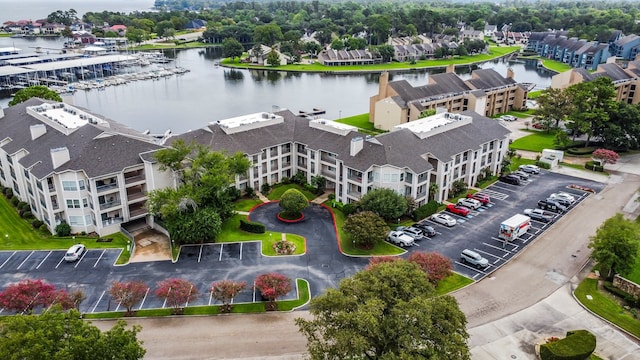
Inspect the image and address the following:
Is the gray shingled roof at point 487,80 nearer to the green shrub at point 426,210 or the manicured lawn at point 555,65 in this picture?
the green shrub at point 426,210

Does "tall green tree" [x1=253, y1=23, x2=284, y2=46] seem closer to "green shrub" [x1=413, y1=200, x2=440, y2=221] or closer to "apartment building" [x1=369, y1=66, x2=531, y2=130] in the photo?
"apartment building" [x1=369, y1=66, x2=531, y2=130]

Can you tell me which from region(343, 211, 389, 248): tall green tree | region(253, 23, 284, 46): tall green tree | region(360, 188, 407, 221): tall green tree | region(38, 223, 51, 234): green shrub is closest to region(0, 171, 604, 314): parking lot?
region(343, 211, 389, 248): tall green tree

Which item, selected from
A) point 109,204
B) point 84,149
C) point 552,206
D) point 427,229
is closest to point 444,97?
point 552,206

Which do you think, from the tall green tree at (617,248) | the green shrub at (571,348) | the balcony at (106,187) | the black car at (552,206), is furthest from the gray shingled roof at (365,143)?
the green shrub at (571,348)

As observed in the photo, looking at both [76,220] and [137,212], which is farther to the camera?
[137,212]

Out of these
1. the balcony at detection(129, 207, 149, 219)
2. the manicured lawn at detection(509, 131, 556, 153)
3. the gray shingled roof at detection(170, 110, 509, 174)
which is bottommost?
the manicured lawn at detection(509, 131, 556, 153)

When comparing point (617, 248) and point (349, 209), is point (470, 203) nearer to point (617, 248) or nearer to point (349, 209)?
point (349, 209)
